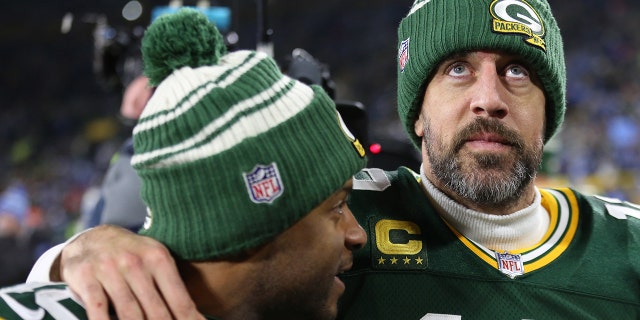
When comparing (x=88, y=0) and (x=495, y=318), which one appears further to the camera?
(x=88, y=0)

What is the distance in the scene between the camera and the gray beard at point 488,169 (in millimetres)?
1550

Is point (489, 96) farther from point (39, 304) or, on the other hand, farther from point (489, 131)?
point (39, 304)

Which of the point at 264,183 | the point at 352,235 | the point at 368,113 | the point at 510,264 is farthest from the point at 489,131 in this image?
the point at 368,113

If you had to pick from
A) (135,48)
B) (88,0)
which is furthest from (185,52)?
(88,0)

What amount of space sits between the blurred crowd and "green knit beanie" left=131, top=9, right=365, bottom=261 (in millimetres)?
5310

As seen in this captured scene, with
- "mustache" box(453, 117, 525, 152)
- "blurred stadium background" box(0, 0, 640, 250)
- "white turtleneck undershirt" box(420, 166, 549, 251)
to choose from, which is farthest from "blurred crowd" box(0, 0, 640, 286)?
"mustache" box(453, 117, 525, 152)

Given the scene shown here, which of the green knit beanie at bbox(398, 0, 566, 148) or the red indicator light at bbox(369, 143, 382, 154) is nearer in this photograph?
the green knit beanie at bbox(398, 0, 566, 148)

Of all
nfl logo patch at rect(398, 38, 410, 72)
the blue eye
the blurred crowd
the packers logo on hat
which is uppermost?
the packers logo on hat

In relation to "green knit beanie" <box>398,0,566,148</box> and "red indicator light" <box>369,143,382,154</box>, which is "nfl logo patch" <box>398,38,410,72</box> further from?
"red indicator light" <box>369,143,382,154</box>

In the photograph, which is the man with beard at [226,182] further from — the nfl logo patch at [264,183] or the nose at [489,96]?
the nose at [489,96]

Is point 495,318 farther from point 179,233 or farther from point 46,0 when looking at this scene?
point 46,0

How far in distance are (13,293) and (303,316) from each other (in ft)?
1.46

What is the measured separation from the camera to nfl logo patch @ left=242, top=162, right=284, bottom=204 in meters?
1.11

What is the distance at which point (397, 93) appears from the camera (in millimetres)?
1842
